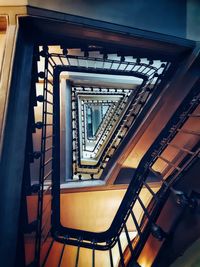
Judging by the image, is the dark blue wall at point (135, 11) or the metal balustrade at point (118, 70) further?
the metal balustrade at point (118, 70)

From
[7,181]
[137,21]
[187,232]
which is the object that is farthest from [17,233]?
[137,21]

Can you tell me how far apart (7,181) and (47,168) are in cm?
277

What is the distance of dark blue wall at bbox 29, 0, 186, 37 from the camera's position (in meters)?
1.71

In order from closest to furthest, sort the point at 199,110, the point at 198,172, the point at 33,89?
the point at 198,172, the point at 33,89, the point at 199,110

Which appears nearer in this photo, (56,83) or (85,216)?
(56,83)

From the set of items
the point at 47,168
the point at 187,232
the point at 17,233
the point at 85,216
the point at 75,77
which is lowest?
the point at 85,216

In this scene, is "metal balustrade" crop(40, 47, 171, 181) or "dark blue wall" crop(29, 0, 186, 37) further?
"metal balustrade" crop(40, 47, 171, 181)

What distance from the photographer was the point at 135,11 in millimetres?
1932

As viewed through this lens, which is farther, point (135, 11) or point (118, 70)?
point (118, 70)

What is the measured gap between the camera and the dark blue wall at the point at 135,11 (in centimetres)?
171

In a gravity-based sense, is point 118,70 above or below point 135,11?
below

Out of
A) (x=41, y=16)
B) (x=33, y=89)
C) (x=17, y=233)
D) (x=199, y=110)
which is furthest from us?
(x=199, y=110)

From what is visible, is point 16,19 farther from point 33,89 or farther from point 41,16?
→ point 33,89

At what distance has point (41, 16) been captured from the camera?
1604 millimetres
